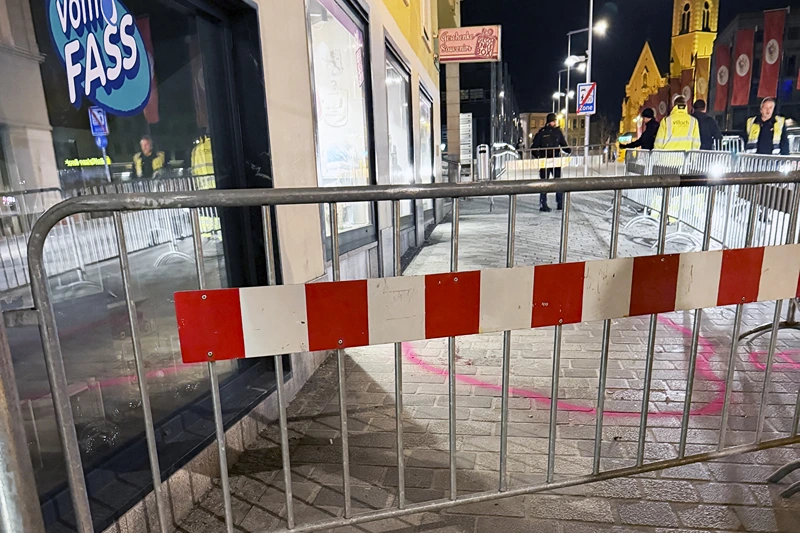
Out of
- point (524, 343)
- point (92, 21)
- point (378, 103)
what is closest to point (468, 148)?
point (378, 103)

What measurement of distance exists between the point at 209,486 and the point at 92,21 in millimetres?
2398

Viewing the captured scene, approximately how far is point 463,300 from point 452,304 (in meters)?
0.05

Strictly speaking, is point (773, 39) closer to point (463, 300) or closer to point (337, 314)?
point (463, 300)

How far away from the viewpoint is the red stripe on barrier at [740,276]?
100 inches

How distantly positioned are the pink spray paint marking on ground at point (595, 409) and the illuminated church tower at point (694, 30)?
61662 millimetres

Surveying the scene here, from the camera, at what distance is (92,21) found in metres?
2.44

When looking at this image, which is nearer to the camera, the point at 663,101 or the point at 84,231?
the point at 84,231

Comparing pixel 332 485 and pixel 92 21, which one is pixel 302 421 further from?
pixel 92 21

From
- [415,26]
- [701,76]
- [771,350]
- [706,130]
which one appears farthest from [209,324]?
[701,76]

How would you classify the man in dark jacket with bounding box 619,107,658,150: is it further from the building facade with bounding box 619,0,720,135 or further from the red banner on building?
the red banner on building

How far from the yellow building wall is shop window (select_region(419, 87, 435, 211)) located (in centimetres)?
82

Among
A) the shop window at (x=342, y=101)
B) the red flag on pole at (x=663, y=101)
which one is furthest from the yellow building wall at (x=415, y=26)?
the red flag on pole at (x=663, y=101)

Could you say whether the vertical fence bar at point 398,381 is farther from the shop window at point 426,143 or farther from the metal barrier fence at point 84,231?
the shop window at point 426,143

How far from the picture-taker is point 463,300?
7.44 feet
